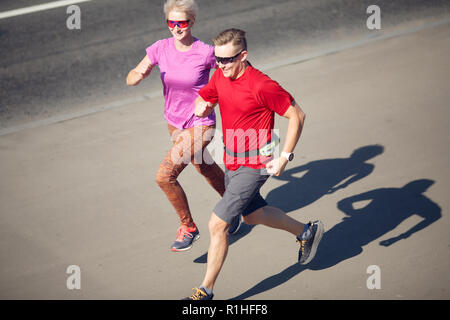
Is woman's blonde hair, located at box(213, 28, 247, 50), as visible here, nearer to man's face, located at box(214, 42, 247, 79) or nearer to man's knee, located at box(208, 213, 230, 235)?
man's face, located at box(214, 42, 247, 79)

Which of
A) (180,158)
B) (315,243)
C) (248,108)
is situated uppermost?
(248,108)

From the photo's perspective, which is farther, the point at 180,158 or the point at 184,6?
the point at 180,158

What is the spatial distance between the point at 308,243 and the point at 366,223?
2.86ft

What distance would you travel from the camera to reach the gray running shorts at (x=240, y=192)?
444cm

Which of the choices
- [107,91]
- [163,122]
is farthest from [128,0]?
[163,122]

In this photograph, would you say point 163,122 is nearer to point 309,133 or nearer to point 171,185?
point 309,133

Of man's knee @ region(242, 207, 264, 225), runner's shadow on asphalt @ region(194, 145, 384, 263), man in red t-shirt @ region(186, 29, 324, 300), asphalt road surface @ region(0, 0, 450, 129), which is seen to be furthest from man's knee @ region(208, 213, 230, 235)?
asphalt road surface @ region(0, 0, 450, 129)

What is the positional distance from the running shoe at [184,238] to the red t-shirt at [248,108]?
40.4 inches

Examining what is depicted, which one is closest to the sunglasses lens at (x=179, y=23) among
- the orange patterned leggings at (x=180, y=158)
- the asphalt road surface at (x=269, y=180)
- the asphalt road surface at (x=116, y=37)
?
the orange patterned leggings at (x=180, y=158)

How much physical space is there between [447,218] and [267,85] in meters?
2.37

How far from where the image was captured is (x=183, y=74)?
201 inches

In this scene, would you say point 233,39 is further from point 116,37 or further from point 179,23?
point 116,37

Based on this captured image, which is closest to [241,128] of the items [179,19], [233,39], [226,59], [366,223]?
[226,59]

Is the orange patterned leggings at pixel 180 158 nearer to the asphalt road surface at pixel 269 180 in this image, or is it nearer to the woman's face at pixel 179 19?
the asphalt road surface at pixel 269 180
